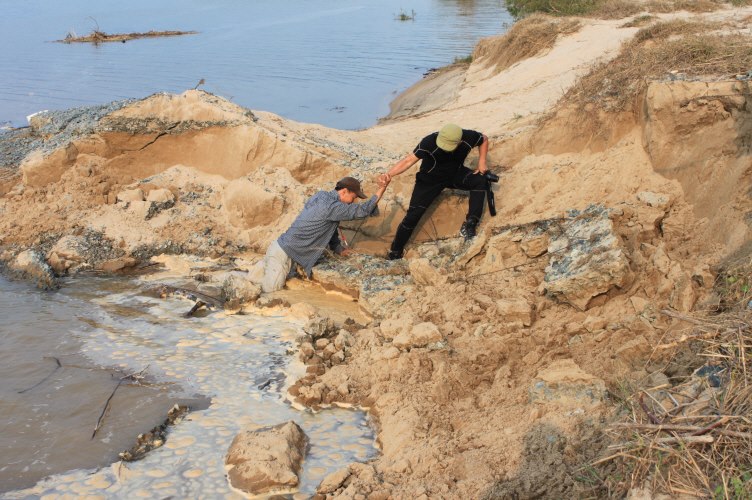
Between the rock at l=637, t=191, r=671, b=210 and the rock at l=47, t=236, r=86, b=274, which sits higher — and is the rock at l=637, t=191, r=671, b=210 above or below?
above

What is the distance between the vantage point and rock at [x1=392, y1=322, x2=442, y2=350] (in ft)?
16.5

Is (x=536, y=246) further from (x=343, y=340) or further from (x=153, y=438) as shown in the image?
(x=153, y=438)

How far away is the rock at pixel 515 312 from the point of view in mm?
5047

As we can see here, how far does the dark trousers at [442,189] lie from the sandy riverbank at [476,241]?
0.90 ft

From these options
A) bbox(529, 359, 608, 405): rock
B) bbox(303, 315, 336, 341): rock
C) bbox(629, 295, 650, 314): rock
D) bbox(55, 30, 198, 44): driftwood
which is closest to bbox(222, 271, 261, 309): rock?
bbox(303, 315, 336, 341): rock

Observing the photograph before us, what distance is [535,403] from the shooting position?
13.0 ft

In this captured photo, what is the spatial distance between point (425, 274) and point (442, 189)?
104 centimetres

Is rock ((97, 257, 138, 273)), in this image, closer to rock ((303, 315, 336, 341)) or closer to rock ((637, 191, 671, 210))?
rock ((303, 315, 336, 341))

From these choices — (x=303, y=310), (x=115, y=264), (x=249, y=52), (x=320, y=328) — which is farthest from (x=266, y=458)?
(x=249, y=52)

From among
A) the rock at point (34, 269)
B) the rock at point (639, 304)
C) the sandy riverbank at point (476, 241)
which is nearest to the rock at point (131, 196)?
the sandy riverbank at point (476, 241)

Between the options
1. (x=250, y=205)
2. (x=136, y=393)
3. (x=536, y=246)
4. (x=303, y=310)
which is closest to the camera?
(x=136, y=393)

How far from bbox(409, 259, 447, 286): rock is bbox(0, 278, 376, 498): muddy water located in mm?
1175

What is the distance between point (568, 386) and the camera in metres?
3.94

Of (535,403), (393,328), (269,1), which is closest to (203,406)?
(393,328)
